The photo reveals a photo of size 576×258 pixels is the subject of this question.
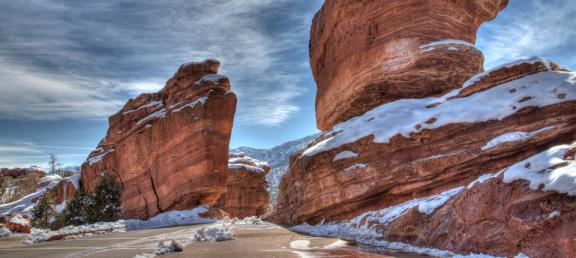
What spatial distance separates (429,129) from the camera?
1355 cm

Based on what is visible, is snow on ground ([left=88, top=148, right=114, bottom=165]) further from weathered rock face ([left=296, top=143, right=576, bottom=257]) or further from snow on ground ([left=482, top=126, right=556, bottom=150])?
weathered rock face ([left=296, top=143, right=576, bottom=257])

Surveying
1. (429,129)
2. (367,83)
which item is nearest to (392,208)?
(429,129)

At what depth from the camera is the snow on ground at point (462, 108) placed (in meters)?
11.9

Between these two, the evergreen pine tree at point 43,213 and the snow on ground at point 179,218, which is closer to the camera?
the snow on ground at point 179,218

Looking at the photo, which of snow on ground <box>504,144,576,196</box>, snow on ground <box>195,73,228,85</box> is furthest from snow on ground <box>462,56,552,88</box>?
snow on ground <box>195,73,228,85</box>

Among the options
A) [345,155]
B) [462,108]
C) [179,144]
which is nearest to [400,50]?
[462,108]

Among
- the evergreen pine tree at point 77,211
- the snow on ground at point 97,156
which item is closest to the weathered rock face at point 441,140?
the evergreen pine tree at point 77,211

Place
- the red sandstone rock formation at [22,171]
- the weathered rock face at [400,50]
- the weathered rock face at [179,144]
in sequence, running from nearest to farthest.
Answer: the weathered rock face at [400,50] < the weathered rock face at [179,144] < the red sandstone rock formation at [22,171]

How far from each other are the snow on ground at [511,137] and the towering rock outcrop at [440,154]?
0.10ft

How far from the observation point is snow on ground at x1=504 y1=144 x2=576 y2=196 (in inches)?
244

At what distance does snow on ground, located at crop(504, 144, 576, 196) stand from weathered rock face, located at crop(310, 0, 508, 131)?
1136cm

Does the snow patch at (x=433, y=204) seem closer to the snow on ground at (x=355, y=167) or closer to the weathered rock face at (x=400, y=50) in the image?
the snow on ground at (x=355, y=167)

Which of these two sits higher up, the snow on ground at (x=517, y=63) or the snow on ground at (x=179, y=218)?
the snow on ground at (x=517, y=63)

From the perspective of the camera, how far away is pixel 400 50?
19.8 meters
